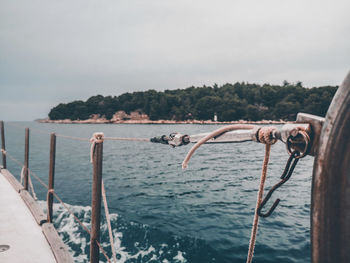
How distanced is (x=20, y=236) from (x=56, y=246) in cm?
75

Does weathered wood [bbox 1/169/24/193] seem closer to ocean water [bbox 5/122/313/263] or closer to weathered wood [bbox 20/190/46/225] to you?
weathered wood [bbox 20/190/46/225]

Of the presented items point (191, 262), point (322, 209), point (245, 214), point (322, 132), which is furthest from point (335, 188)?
point (245, 214)

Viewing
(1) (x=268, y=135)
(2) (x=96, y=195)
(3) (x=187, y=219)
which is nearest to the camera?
(1) (x=268, y=135)

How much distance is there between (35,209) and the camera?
4.55 meters

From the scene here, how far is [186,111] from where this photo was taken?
5167 inches

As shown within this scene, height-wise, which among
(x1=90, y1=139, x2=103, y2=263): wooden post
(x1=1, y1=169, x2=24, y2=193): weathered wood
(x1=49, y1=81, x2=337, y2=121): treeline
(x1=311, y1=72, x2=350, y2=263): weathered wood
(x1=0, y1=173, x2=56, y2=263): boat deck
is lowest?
(x1=0, y1=173, x2=56, y2=263): boat deck

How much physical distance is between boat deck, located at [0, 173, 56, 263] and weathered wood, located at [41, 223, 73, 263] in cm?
5

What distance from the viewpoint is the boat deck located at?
9.80 ft

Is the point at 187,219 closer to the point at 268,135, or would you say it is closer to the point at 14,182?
the point at 14,182

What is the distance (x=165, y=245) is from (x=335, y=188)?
6744 millimetres

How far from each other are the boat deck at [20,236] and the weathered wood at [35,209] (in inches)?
2.2

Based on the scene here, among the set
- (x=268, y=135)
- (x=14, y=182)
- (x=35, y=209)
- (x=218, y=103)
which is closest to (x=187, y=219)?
(x=35, y=209)

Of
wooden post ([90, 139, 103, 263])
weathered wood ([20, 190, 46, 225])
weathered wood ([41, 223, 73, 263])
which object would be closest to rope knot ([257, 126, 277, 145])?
wooden post ([90, 139, 103, 263])

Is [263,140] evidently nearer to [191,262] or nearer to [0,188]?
[191,262]
